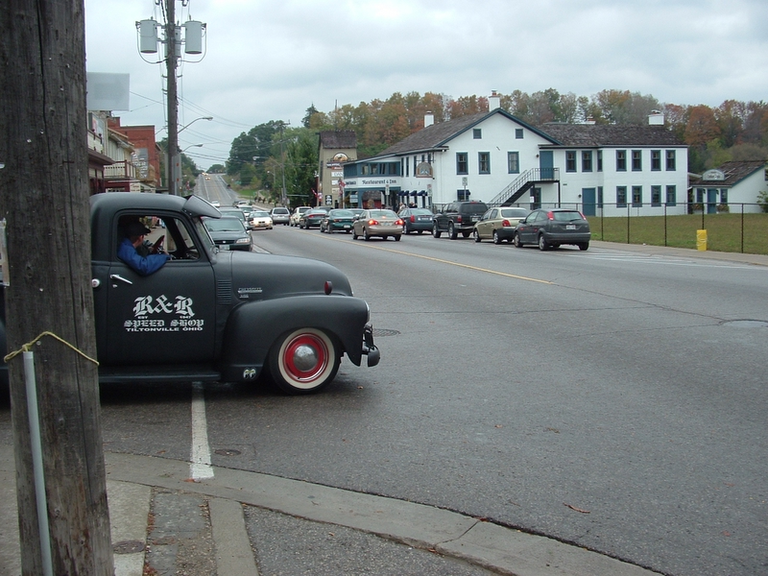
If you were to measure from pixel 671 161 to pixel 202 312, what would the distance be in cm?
7038

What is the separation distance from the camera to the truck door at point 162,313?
7.13 m

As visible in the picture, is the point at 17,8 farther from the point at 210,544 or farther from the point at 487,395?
the point at 487,395

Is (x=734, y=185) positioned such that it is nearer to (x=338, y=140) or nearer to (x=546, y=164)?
(x=546, y=164)

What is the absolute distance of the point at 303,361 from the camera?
771 cm

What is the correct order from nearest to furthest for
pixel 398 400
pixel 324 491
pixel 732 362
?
1. pixel 324 491
2. pixel 398 400
3. pixel 732 362

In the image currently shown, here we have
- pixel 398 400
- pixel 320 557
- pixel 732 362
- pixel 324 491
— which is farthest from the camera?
pixel 732 362

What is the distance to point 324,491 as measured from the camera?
5367 millimetres

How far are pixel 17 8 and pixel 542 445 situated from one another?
15.1ft

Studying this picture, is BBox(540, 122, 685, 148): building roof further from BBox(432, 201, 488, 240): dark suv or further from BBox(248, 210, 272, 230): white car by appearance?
BBox(432, 201, 488, 240): dark suv

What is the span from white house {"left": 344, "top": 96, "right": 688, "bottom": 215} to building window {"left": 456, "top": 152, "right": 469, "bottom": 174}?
0.08 metres

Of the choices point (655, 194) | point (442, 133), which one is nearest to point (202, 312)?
point (442, 133)

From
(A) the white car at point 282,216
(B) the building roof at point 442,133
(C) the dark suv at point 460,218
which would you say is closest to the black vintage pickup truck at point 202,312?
(C) the dark suv at point 460,218

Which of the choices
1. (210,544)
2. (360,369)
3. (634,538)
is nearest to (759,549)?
(634,538)

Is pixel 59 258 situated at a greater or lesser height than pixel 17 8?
lesser
